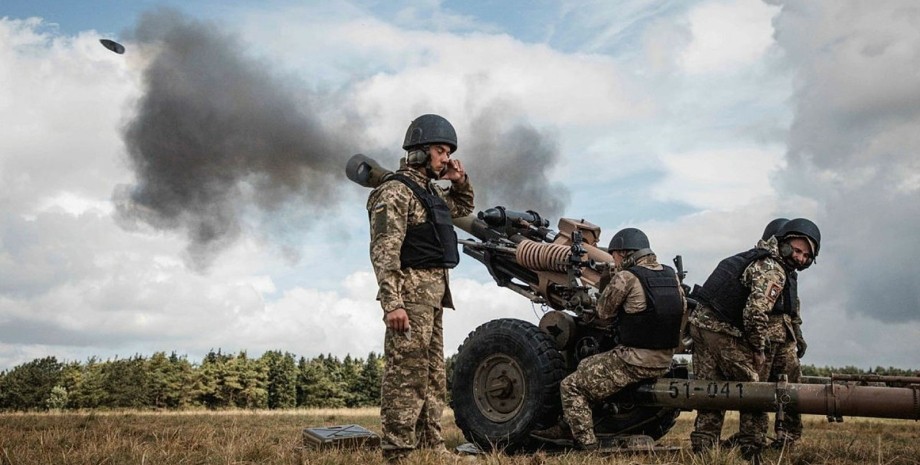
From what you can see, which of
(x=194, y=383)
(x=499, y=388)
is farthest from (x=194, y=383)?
(x=499, y=388)

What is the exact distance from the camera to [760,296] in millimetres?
7566

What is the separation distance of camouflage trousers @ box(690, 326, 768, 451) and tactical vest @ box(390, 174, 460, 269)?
10.4ft

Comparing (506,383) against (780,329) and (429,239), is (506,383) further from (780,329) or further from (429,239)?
(780,329)

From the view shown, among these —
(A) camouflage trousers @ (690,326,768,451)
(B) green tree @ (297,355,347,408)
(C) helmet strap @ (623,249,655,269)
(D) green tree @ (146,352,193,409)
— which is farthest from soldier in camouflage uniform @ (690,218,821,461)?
(B) green tree @ (297,355,347,408)

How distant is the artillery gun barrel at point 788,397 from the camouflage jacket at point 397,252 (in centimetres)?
252

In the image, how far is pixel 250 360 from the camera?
6500 centimetres

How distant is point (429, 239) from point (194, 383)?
58899 millimetres

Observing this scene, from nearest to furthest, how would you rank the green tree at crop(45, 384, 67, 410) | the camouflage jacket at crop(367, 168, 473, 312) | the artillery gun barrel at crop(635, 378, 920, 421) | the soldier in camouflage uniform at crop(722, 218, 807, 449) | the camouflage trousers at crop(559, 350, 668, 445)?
the camouflage jacket at crop(367, 168, 473, 312), the artillery gun barrel at crop(635, 378, 920, 421), the camouflage trousers at crop(559, 350, 668, 445), the soldier in camouflage uniform at crop(722, 218, 807, 449), the green tree at crop(45, 384, 67, 410)

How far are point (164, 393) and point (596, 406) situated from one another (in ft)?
185

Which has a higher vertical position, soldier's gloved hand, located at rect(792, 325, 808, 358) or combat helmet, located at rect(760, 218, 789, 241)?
combat helmet, located at rect(760, 218, 789, 241)

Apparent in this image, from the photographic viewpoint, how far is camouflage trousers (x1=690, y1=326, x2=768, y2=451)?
795cm

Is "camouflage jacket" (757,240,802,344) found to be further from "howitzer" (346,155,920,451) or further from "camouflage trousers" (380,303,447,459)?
"camouflage trousers" (380,303,447,459)

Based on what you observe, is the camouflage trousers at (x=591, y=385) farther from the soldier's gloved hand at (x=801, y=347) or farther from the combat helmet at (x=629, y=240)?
the soldier's gloved hand at (x=801, y=347)

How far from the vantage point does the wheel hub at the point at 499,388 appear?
27.0 ft
